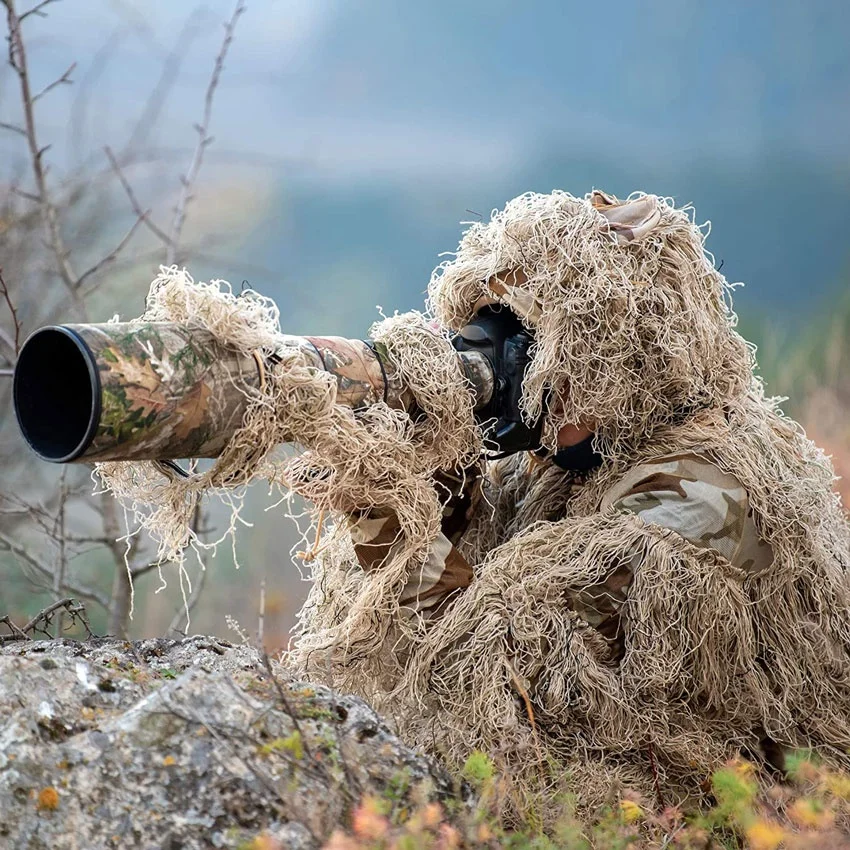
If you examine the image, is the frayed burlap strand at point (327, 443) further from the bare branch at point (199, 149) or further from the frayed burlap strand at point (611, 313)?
the bare branch at point (199, 149)

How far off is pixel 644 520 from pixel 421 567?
37cm

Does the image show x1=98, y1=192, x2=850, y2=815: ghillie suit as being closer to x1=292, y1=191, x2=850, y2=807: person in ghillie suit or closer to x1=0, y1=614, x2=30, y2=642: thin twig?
x1=292, y1=191, x2=850, y2=807: person in ghillie suit

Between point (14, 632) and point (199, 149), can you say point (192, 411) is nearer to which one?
Result: point (14, 632)

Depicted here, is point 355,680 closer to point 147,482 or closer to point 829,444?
point 147,482

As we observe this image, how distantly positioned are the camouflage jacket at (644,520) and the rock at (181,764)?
46cm

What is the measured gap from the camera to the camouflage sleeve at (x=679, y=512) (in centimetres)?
172

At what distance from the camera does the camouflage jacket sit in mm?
1725

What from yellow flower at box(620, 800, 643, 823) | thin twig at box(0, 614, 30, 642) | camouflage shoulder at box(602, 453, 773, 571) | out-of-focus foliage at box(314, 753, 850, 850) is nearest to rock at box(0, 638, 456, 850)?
out-of-focus foliage at box(314, 753, 850, 850)

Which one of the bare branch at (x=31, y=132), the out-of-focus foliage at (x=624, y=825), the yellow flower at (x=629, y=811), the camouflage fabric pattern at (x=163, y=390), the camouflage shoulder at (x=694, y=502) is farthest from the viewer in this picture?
the bare branch at (x=31, y=132)

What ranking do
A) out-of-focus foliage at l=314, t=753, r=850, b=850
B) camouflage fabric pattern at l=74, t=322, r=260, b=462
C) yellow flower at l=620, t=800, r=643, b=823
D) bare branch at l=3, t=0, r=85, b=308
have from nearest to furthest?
1. out-of-focus foliage at l=314, t=753, r=850, b=850
2. camouflage fabric pattern at l=74, t=322, r=260, b=462
3. yellow flower at l=620, t=800, r=643, b=823
4. bare branch at l=3, t=0, r=85, b=308

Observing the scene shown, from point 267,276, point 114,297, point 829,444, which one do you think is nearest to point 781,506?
point 267,276

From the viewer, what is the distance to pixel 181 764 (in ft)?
3.74

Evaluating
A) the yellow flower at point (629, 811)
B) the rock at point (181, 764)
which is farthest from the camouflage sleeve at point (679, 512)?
the rock at point (181, 764)

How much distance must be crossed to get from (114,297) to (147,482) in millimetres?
2375
